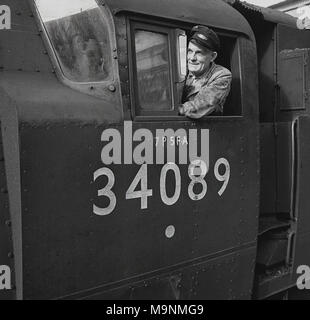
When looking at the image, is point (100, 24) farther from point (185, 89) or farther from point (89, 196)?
point (89, 196)

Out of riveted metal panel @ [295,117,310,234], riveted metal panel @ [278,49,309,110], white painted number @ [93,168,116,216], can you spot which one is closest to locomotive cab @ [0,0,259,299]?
white painted number @ [93,168,116,216]

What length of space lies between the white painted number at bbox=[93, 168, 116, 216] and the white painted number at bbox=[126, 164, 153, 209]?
0.34ft

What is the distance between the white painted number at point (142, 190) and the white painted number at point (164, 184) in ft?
0.31

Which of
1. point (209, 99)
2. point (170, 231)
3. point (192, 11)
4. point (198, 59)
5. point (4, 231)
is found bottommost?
point (170, 231)

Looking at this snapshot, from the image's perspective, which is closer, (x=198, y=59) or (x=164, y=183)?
(x=164, y=183)

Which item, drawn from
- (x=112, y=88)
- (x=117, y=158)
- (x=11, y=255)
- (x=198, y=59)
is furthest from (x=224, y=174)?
(x=11, y=255)

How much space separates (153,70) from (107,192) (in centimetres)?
79

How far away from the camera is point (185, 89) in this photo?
2.97 metres

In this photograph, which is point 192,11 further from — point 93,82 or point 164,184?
point 164,184

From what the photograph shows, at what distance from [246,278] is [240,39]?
67.0 inches

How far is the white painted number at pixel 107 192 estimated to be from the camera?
2262mm

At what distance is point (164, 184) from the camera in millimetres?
2564

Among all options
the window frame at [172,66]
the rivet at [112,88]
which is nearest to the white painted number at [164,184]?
the window frame at [172,66]
